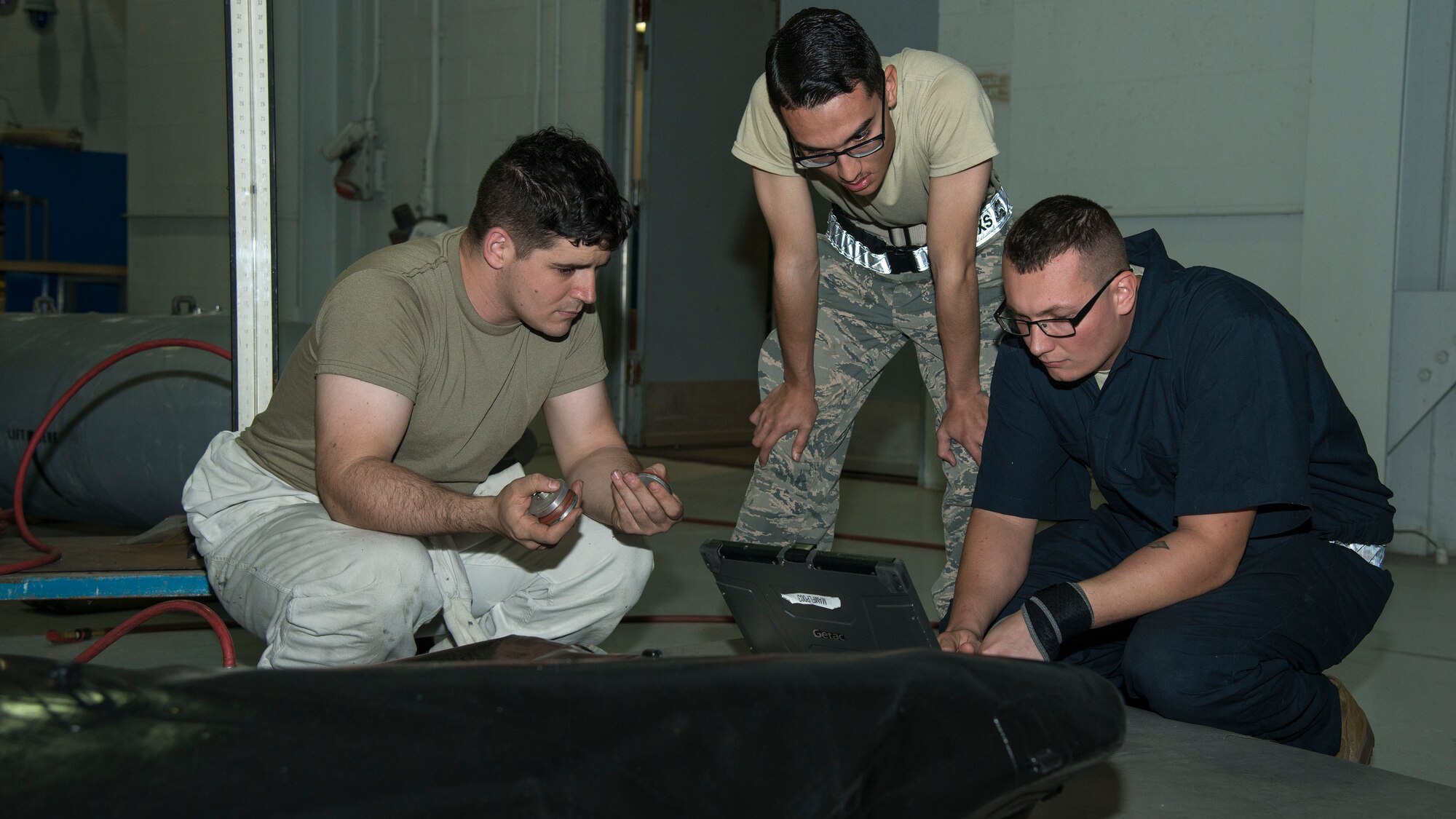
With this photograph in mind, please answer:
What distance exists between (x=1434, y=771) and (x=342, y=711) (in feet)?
5.88

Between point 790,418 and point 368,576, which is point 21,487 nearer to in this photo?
point 368,576

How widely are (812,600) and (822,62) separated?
0.94 m

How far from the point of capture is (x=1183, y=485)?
164 centimetres

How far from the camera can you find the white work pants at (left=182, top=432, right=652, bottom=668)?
1.68 meters

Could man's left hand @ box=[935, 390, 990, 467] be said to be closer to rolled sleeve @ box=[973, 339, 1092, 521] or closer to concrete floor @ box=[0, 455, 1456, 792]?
rolled sleeve @ box=[973, 339, 1092, 521]

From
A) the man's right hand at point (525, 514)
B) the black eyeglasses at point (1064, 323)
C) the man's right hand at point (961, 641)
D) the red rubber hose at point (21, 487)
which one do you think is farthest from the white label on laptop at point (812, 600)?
the red rubber hose at point (21, 487)

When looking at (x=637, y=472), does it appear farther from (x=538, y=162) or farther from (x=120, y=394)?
(x=120, y=394)

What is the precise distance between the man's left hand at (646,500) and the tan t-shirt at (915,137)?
0.72 metres

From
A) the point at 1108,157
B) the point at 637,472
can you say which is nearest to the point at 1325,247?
the point at 1108,157

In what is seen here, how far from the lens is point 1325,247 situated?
12.0ft

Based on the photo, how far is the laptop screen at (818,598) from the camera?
1.55 m

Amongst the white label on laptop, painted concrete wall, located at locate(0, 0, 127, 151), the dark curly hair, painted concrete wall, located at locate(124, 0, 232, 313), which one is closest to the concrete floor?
the white label on laptop

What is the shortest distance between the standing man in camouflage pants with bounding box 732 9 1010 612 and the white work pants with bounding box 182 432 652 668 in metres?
0.52

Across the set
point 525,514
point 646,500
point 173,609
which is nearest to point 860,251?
point 646,500
